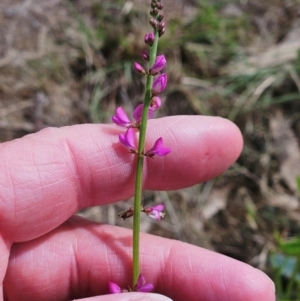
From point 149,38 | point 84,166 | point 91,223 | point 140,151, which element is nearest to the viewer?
point 149,38

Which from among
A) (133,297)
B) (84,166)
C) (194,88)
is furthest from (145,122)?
(194,88)

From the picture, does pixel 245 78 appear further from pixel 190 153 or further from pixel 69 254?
pixel 69 254

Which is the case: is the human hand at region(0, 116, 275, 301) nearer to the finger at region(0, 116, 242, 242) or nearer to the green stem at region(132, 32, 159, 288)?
the finger at region(0, 116, 242, 242)

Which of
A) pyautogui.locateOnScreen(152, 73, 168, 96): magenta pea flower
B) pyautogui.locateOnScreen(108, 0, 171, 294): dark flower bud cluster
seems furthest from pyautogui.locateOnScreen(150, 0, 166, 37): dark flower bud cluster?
pyautogui.locateOnScreen(152, 73, 168, 96): magenta pea flower

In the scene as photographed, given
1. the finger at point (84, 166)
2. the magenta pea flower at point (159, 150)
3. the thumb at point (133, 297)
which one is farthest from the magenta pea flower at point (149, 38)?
the thumb at point (133, 297)

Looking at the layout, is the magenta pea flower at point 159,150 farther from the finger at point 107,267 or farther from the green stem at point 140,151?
the finger at point 107,267

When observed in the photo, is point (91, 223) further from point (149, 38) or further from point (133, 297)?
point (149, 38)
